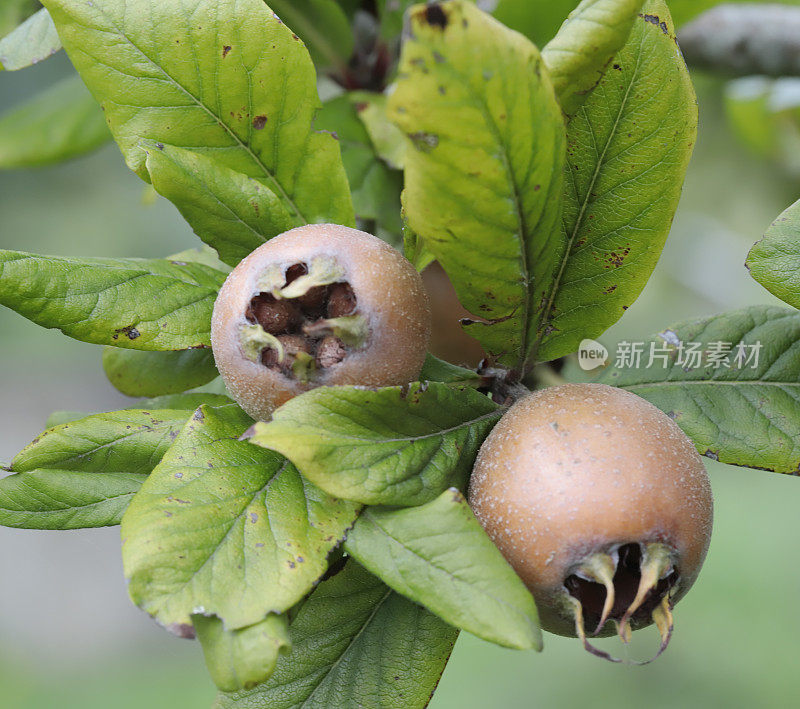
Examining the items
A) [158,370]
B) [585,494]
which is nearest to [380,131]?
[158,370]

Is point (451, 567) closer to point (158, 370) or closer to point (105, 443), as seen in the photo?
point (105, 443)

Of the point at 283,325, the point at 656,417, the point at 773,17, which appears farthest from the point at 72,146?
the point at 773,17

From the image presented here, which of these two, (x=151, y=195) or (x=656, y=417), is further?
(x=151, y=195)

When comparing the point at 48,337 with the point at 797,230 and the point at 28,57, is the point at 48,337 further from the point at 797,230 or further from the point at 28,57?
the point at 797,230

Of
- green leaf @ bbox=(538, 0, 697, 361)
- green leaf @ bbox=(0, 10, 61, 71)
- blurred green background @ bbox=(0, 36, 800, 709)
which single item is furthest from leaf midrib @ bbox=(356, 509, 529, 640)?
blurred green background @ bbox=(0, 36, 800, 709)

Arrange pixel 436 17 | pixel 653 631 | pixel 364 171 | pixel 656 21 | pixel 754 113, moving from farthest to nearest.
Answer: pixel 653 631
pixel 754 113
pixel 364 171
pixel 656 21
pixel 436 17

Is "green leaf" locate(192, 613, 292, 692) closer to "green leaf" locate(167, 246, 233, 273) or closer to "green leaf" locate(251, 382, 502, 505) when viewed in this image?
"green leaf" locate(251, 382, 502, 505)
